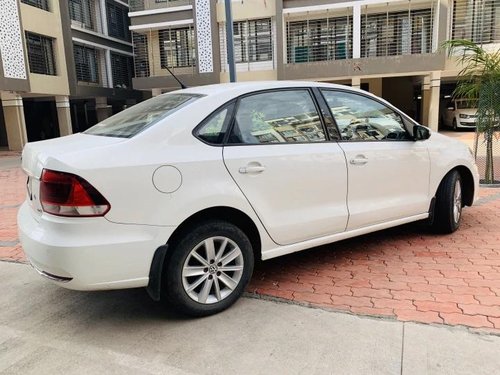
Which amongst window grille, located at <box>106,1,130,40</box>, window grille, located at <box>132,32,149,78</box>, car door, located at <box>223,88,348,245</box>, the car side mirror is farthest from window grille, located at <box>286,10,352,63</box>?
car door, located at <box>223,88,348,245</box>

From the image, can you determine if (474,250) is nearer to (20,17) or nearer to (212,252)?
(212,252)

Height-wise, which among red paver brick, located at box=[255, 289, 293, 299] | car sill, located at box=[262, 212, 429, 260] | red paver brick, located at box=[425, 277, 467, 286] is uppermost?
car sill, located at box=[262, 212, 429, 260]

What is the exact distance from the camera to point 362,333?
2.97m

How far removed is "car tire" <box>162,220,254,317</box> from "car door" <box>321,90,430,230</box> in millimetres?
1169

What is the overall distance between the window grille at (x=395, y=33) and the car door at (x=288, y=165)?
18040mm

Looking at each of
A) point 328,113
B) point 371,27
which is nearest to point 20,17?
point 371,27

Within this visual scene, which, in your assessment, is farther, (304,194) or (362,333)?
(304,194)

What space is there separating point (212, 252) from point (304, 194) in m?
0.91

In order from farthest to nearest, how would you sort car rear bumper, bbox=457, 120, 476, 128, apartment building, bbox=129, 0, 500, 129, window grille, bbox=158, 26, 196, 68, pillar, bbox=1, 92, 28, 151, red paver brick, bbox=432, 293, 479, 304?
window grille, bbox=158, 26, 196, 68
car rear bumper, bbox=457, 120, 476, 128
pillar, bbox=1, 92, 28, 151
apartment building, bbox=129, 0, 500, 129
red paver brick, bbox=432, 293, 479, 304

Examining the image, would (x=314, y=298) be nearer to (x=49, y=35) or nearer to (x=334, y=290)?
(x=334, y=290)

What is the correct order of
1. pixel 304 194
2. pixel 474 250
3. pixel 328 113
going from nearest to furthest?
pixel 304 194 → pixel 328 113 → pixel 474 250

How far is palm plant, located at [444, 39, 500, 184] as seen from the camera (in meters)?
7.62

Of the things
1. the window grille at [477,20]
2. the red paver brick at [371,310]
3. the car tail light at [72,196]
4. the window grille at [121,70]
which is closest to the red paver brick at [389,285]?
the red paver brick at [371,310]

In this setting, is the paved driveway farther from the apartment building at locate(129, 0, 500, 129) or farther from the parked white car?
the parked white car
